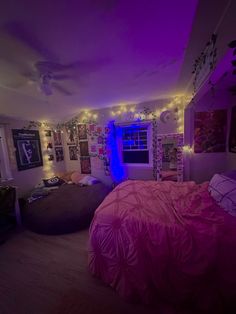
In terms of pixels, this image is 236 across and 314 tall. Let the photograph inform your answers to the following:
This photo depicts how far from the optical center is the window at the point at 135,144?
3957 mm

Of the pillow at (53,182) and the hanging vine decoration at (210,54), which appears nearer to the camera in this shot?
the hanging vine decoration at (210,54)

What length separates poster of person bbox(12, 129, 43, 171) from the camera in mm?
3348

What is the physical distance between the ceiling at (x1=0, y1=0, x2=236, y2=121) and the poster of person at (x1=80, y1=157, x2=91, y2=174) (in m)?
2.26

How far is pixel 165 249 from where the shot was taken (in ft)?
4.35

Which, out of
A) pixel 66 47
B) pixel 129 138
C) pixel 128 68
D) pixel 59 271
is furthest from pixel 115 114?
pixel 59 271

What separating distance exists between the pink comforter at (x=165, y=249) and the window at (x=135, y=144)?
7.34ft

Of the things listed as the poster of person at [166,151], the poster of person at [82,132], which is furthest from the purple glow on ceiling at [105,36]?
the poster of person at [82,132]

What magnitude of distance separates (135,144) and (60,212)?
2503mm

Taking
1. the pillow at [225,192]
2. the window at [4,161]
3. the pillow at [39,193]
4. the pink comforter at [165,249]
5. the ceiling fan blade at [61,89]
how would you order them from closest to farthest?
the pink comforter at [165,249] < the pillow at [225,192] < the ceiling fan blade at [61,89] < the window at [4,161] < the pillow at [39,193]

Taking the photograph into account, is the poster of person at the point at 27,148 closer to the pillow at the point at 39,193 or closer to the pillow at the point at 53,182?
the pillow at the point at 53,182

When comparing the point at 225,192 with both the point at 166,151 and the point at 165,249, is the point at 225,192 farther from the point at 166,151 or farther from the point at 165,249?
the point at 166,151

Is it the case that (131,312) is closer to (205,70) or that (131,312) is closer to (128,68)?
(205,70)

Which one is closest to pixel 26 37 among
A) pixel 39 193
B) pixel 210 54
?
pixel 210 54

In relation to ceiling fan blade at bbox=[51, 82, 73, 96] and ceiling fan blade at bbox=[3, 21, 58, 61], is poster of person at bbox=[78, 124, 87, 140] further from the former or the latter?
ceiling fan blade at bbox=[3, 21, 58, 61]
